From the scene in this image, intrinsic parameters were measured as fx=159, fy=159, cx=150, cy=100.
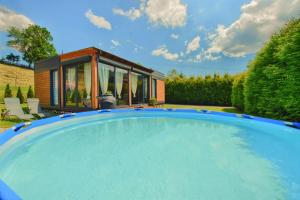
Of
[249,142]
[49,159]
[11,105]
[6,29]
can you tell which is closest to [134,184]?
[49,159]

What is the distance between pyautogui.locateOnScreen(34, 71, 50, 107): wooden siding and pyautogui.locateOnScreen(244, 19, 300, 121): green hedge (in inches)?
442

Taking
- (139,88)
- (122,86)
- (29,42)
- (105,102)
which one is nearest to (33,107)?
(105,102)

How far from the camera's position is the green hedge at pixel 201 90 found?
56.6 feet

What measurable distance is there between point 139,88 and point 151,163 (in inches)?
389

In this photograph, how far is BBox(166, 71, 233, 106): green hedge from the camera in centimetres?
1725

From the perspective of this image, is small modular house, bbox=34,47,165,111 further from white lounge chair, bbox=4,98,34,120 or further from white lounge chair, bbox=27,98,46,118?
white lounge chair, bbox=4,98,34,120

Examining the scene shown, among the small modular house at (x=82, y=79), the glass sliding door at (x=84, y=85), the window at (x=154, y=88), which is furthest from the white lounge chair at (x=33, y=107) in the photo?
the window at (x=154, y=88)

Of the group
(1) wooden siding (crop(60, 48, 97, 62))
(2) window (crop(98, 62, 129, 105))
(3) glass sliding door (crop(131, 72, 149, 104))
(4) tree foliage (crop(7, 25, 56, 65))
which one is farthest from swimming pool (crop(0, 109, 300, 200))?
(4) tree foliage (crop(7, 25, 56, 65))

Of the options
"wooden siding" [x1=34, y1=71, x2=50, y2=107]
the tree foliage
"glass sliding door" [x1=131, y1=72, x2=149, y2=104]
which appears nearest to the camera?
"wooden siding" [x1=34, y1=71, x2=50, y2=107]

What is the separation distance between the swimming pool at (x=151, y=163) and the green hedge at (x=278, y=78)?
121 cm

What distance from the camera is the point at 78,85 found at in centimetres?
857

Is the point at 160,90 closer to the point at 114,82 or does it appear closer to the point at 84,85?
the point at 114,82

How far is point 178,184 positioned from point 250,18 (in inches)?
619

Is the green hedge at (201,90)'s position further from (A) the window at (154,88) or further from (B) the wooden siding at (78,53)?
(B) the wooden siding at (78,53)
